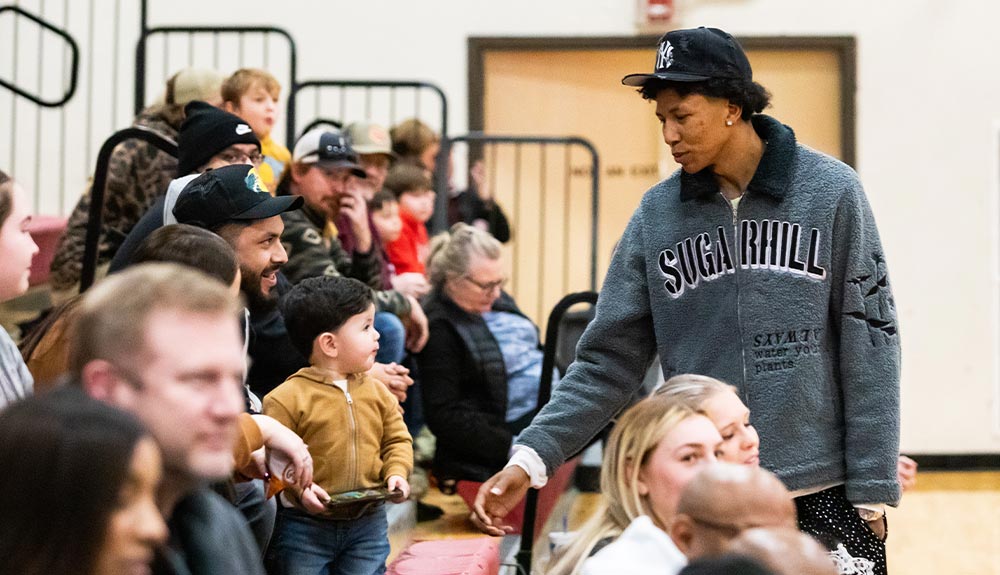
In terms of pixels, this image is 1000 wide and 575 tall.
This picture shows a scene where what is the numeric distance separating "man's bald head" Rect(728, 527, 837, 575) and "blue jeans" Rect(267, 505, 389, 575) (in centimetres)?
181

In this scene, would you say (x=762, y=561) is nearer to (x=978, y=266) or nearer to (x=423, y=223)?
(x=423, y=223)

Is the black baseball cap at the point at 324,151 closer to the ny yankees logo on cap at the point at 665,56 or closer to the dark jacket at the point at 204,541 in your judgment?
the ny yankees logo on cap at the point at 665,56

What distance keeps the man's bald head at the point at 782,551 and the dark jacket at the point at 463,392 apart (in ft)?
11.9

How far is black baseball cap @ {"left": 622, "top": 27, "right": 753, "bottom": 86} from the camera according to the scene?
2.94 metres

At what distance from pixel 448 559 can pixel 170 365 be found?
205cm

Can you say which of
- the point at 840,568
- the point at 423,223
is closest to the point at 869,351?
the point at 840,568

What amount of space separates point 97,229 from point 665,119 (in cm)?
248

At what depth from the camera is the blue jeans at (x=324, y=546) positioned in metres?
3.30

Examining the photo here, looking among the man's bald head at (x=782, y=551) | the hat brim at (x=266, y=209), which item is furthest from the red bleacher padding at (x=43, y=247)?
the man's bald head at (x=782, y=551)

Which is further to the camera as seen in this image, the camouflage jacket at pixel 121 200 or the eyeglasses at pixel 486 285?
the eyeglasses at pixel 486 285

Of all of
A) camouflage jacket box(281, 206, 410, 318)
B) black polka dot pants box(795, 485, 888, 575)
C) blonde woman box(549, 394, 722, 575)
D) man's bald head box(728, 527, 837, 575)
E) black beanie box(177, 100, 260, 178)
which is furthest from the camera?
camouflage jacket box(281, 206, 410, 318)

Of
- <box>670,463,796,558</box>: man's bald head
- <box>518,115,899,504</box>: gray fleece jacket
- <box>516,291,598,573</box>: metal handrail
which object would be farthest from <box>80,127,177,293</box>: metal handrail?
<box>670,463,796,558</box>: man's bald head

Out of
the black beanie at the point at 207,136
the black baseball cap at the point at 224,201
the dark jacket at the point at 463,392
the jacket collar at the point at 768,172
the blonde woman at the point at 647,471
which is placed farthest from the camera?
the dark jacket at the point at 463,392

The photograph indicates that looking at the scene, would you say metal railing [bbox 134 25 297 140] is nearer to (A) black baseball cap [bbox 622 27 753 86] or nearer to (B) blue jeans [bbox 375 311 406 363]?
(B) blue jeans [bbox 375 311 406 363]
